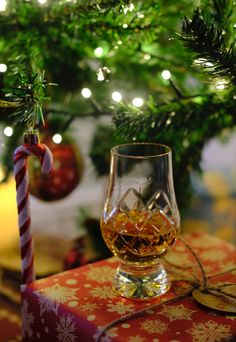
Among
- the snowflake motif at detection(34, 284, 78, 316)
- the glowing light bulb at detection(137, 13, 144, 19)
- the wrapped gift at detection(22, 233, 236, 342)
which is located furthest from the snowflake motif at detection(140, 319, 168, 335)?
the glowing light bulb at detection(137, 13, 144, 19)

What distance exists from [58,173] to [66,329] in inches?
20.8

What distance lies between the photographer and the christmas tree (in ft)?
2.79

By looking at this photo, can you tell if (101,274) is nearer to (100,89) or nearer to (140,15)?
(140,15)

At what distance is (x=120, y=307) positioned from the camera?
839mm

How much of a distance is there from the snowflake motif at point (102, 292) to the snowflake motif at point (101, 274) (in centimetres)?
3

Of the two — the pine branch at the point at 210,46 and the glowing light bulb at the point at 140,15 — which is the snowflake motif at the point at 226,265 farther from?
the glowing light bulb at the point at 140,15

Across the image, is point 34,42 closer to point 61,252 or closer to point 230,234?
point 61,252

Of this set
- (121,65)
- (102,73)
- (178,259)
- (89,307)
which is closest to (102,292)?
(89,307)

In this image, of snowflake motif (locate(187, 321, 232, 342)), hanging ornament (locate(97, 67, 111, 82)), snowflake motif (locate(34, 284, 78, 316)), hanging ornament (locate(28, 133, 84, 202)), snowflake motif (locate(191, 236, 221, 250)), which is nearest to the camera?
snowflake motif (locate(187, 321, 232, 342))

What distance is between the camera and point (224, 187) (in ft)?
6.48

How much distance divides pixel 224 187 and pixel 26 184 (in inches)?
45.7

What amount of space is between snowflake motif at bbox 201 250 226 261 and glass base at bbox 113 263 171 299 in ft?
0.46

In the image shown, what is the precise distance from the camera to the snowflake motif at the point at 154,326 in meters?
0.77

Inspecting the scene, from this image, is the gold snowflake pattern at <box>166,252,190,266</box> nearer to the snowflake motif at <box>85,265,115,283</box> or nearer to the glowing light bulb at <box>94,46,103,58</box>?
the snowflake motif at <box>85,265,115,283</box>
